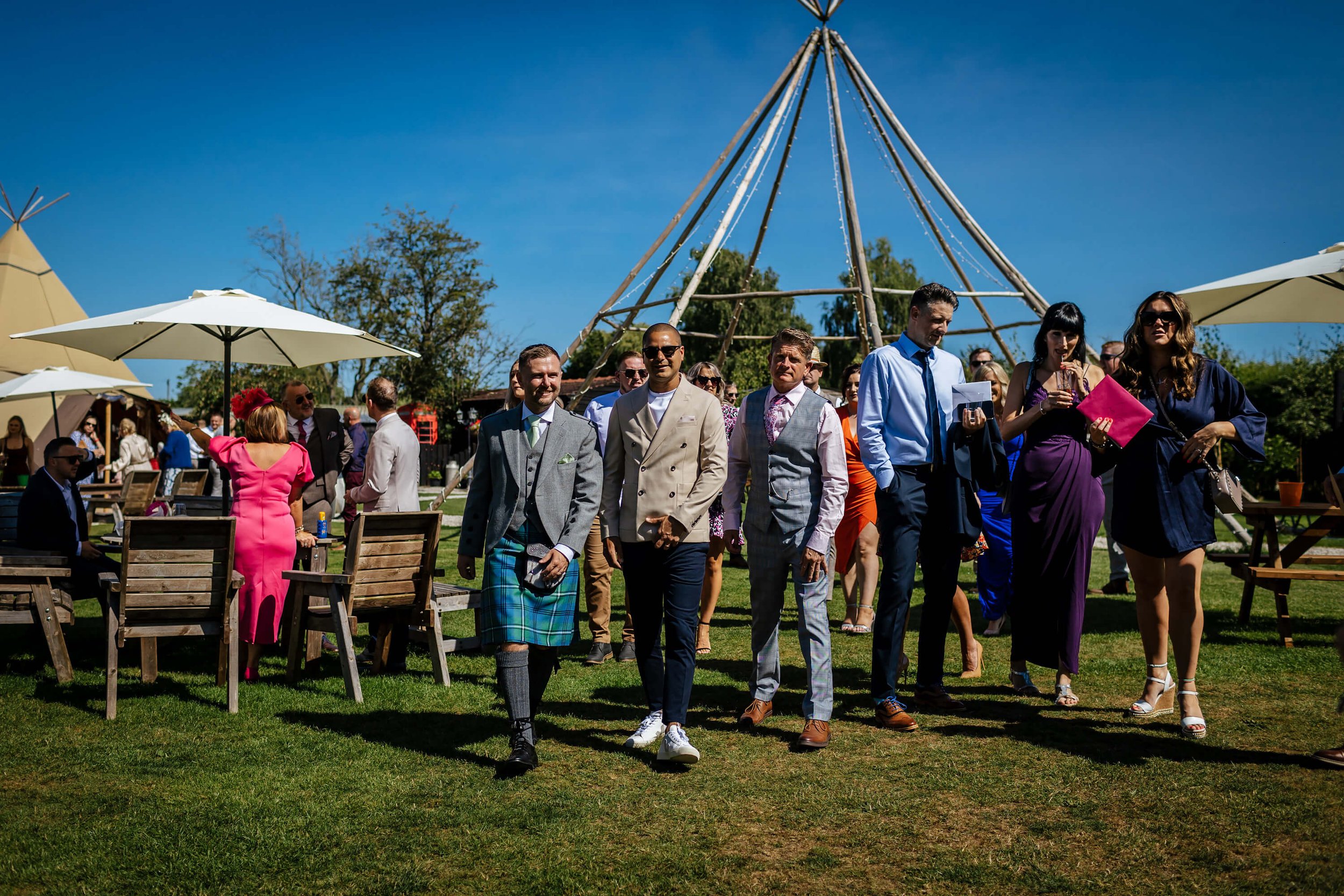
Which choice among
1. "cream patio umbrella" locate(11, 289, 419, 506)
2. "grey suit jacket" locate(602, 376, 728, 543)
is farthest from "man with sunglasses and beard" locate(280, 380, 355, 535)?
"grey suit jacket" locate(602, 376, 728, 543)

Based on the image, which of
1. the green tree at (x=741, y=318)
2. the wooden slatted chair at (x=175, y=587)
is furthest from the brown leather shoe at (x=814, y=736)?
the green tree at (x=741, y=318)

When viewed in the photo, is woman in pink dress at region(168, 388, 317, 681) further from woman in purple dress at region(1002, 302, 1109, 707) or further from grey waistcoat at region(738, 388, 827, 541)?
woman in purple dress at region(1002, 302, 1109, 707)

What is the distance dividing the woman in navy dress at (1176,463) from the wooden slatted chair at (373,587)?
385 cm

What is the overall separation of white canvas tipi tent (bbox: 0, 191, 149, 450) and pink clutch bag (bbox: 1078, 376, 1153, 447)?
2368cm

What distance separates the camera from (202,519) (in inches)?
216

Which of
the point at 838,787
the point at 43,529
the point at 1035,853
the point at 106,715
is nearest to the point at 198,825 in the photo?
the point at 106,715

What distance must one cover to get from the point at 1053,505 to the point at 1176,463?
65cm

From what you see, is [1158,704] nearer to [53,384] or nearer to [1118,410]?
[1118,410]

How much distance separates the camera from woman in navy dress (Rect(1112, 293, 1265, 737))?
483cm

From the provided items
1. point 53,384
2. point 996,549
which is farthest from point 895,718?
point 53,384

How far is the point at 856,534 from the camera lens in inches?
278

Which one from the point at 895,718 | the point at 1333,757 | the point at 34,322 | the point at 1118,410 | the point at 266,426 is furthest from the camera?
the point at 34,322

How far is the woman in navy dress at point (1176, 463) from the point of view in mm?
4828

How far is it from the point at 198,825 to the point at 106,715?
78.1 inches
